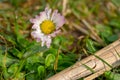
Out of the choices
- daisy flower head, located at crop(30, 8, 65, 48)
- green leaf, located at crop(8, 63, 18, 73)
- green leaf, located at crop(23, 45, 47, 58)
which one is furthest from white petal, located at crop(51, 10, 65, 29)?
green leaf, located at crop(8, 63, 18, 73)

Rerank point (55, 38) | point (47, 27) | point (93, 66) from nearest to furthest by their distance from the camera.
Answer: point (93, 66)
point (47, 27)
point (55, 38)

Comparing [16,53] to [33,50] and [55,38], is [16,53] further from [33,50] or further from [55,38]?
[55,38]

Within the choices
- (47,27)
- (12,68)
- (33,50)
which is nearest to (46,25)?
(47,27)

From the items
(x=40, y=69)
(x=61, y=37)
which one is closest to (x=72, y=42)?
(x=61, y=37)

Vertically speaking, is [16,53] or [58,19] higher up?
[58,19]

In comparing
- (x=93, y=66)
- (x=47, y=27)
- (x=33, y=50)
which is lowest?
(x=93, y=66)

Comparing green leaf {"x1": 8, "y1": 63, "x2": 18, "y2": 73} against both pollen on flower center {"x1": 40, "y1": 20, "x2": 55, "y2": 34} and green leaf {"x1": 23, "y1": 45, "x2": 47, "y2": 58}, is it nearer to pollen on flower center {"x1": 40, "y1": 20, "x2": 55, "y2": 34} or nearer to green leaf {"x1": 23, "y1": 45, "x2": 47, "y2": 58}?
green leaf {"x1": 23, "y1": 45, "x2": 47, "y2": 58}

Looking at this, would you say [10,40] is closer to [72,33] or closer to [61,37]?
[61,37]
